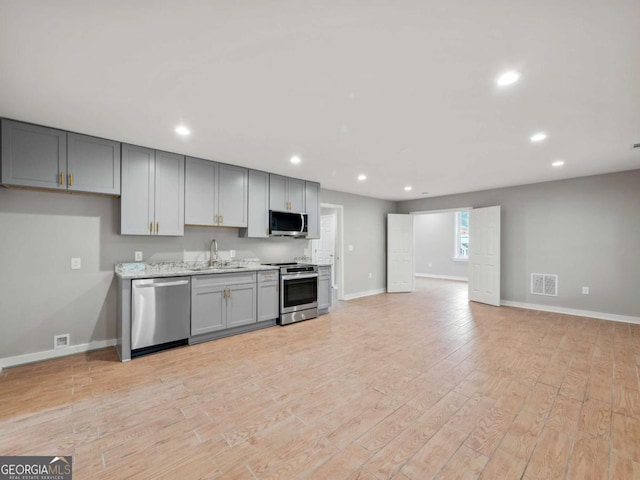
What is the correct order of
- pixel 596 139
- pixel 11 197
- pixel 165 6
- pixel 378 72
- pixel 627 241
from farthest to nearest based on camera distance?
pixel 627 241
pixel 596 139
pixel 11 197
pixel 378 72
pixel 165 6

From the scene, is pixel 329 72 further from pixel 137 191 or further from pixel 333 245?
pixel 333 245

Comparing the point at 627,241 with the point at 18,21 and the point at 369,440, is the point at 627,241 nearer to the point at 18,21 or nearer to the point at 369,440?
the point at 369,440

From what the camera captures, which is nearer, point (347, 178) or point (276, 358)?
point (276, 358)

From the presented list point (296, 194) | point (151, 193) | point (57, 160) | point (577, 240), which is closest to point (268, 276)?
point (296, 194)

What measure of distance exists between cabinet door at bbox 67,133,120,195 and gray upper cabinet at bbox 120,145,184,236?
0.32 feet

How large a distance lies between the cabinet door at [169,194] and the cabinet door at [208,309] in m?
0.90

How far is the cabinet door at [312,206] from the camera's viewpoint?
5.32 metres

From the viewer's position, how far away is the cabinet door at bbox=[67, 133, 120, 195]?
3.03 metres

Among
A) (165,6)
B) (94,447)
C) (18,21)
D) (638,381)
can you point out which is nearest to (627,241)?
(638,381)

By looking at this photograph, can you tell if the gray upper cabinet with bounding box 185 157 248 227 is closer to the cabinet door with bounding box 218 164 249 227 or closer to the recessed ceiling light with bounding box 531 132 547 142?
the cabinet door with bounding box 218 164 249 227

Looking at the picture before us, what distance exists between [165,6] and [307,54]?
32.4 inches

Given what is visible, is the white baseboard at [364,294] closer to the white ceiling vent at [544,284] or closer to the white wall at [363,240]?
the white wall at [363,240]

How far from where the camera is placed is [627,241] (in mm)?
4574

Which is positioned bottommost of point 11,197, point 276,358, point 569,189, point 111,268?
point 276,358
